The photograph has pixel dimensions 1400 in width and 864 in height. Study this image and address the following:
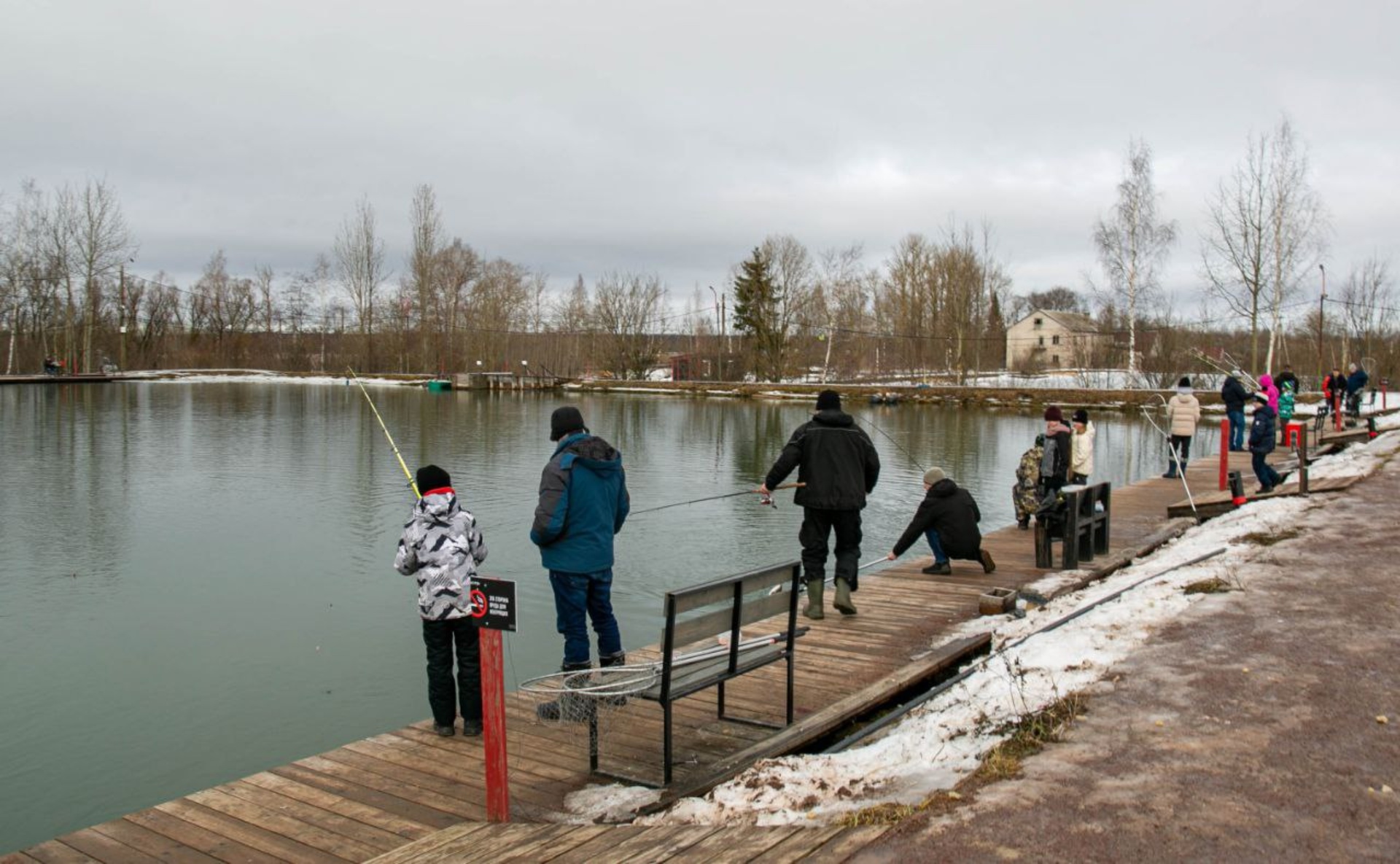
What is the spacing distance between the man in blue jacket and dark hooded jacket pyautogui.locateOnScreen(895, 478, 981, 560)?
4372 mm

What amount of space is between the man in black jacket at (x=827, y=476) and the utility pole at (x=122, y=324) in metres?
76.6

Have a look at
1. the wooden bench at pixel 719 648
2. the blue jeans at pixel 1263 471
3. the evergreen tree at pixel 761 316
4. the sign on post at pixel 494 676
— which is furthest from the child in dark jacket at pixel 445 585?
the evergreen tree at pixel 761 316

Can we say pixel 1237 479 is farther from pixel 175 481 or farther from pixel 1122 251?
pixel 1122 251

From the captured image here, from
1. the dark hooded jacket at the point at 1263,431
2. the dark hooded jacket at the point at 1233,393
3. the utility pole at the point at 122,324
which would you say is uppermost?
the utility pole at the point at 122,324

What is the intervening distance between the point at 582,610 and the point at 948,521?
15.9 feet

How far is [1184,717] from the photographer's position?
4.78 metres

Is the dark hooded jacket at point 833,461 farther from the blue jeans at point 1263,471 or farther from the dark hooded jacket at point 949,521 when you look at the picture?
the blue jeans at point 1263,471

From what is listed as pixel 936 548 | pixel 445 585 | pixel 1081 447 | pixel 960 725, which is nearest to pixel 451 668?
pixel 445 585

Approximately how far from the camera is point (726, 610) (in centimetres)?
523

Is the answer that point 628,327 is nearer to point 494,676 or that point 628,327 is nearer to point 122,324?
point 122,324

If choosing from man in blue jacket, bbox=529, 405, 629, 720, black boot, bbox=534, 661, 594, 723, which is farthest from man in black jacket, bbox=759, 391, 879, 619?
black boot, bbox=534, 661, 594, 723

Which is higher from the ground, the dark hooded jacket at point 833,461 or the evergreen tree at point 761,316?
the evergreen tree at point 761,316

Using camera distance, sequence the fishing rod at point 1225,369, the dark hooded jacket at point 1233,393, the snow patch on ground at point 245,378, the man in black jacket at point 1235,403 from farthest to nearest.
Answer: the snow patch on ground at point 245,378 < the man in black jacket at point 1235,403 < the dark hooded jacket at point 1233,393 < the fishing rod at point 1225,369

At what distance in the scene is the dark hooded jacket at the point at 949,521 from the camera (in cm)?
954
